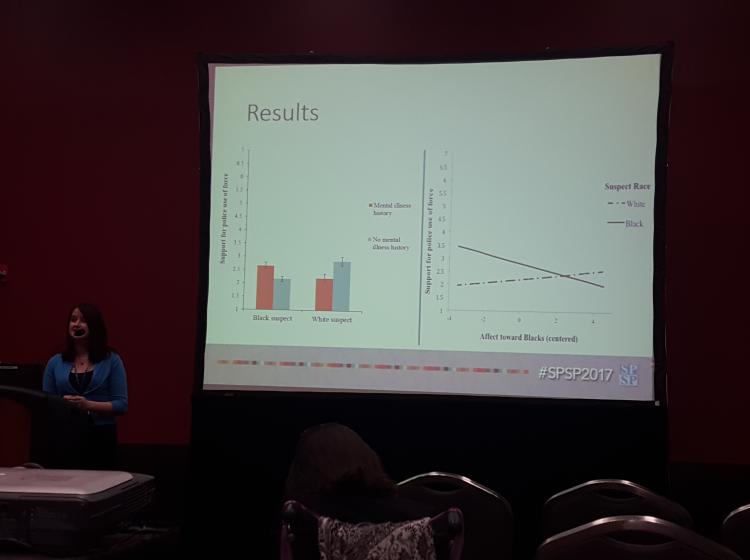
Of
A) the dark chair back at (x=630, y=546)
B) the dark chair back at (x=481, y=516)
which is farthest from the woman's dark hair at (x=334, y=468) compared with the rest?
the dark chair back at (x=481, y=516)

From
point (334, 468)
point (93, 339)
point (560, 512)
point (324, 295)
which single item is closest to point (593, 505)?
point (560, 512)

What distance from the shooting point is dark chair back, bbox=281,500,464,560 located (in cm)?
153

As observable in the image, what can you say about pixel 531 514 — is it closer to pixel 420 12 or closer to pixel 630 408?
pixel 630 408

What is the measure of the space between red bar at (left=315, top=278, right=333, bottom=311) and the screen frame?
40 centimetres

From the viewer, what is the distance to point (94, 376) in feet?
12.8

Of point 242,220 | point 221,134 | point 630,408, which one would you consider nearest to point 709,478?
point 630,408

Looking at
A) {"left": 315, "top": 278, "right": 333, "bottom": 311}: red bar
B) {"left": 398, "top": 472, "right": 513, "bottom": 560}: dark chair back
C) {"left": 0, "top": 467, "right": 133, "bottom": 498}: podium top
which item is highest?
{"left": 315, "top": 278, "right": 333, "bottom": 311}: red bar

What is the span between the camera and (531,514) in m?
3.54

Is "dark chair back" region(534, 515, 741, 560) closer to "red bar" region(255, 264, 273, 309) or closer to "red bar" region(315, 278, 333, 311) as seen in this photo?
"red bar" region(315, 278, 333, 311)

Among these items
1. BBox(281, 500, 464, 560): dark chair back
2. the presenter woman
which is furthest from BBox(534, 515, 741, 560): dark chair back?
the presenter woman

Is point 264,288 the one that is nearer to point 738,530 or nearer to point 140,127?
point 140,127

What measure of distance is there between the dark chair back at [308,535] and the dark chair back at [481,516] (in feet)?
2.94

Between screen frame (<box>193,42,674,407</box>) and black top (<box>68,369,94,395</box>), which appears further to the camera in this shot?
black top (<box>68,369,94,395</box>)

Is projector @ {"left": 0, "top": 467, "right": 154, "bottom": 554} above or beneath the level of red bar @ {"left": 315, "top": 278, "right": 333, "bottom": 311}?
beneath
